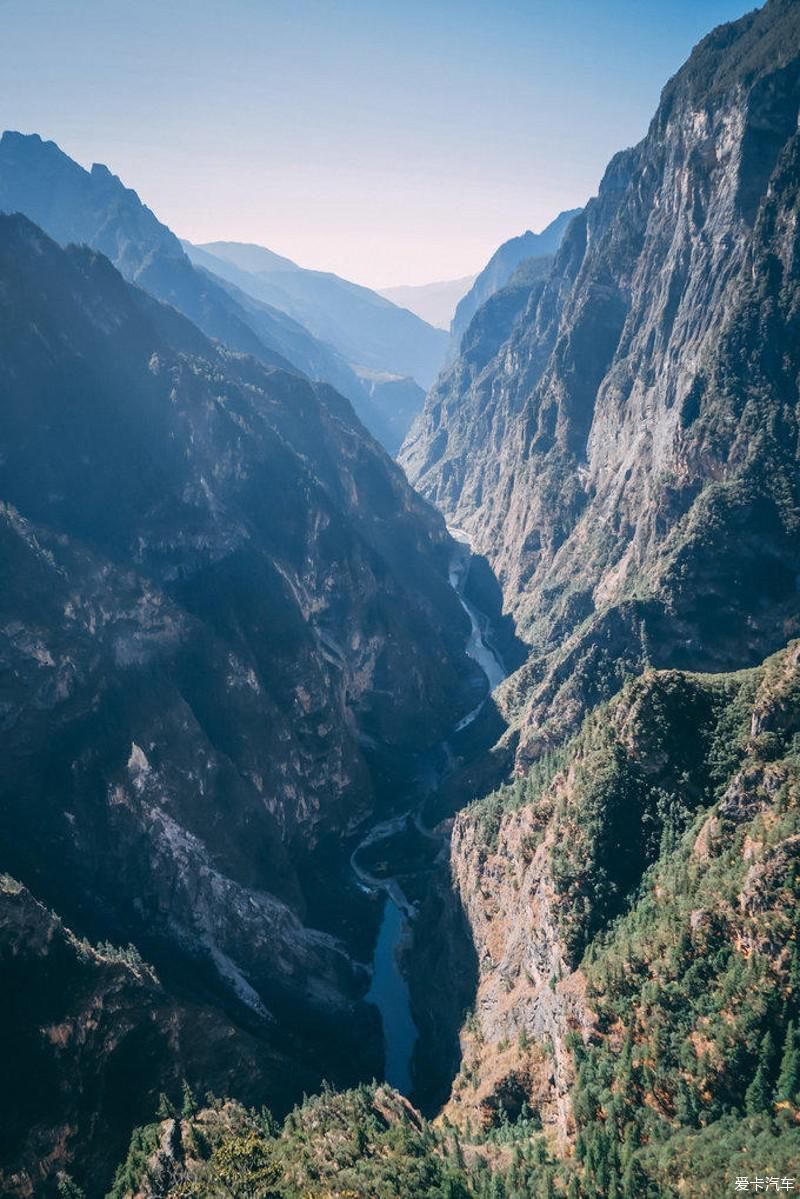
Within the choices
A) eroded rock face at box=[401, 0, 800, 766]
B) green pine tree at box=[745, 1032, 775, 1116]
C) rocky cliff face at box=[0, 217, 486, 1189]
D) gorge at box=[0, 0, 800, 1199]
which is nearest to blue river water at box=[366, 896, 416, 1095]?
gorge at box=[0, 0, 800, 1199]

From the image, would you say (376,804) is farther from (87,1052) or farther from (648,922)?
(648,922)

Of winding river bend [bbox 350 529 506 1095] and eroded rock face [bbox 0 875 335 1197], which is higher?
winding river bend [bbox 350 529 506 1095]

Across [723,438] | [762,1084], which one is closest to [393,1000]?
[762,1084]

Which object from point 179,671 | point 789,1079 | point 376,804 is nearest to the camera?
point 789,1079

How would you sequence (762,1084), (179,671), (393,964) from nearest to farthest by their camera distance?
1. (762,1084)
2. (393,964)
3. (179,671)

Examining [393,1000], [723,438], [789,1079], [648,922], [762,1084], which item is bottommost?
[393,1000]

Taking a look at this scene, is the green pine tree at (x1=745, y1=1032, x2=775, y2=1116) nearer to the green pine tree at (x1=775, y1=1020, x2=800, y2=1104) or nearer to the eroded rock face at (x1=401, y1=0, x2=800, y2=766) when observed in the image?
the green pine tree at (x1=775, y1=1020, x2=800, y2=1104)

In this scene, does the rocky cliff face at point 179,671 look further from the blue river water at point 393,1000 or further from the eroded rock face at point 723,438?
the eroded rock face at point 723,438

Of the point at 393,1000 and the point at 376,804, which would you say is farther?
the point at 376,804
